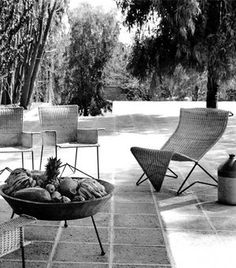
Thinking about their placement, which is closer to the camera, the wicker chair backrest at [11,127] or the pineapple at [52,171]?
the pineapple at [52,171]

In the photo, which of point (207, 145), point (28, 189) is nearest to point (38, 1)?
point (207, 145)

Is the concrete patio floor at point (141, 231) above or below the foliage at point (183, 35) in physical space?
below

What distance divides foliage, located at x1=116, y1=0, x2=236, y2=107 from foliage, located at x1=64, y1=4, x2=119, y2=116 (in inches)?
219

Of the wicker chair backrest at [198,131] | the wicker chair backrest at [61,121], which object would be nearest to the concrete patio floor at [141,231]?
the wicker chair backrest at [198,131]

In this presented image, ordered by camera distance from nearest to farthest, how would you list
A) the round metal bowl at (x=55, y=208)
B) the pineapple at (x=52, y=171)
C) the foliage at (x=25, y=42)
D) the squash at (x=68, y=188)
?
the round metal bowl at (x=55, y=208), the squash at (x=68, y=188), the pineapple at (x=52, y=171), the foliage at (x=25, y=42)

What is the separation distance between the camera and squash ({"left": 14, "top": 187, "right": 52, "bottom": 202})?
8.80 feet

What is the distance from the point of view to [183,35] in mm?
8938

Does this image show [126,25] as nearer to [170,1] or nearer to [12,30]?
[170,1]

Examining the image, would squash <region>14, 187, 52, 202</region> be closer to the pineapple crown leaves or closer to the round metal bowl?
the round metal bowl

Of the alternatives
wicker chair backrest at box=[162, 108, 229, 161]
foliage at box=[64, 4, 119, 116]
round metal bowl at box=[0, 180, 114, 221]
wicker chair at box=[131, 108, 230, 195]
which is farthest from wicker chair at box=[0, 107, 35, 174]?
foliage at box=[64, 4, 119, 116]

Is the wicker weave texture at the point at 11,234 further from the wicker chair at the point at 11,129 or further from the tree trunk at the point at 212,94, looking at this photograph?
the tree trunk at the point at 212,94

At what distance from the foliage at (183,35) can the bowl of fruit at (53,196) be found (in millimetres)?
6423

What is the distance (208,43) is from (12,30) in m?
3.76

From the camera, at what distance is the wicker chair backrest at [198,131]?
15.4 feet
